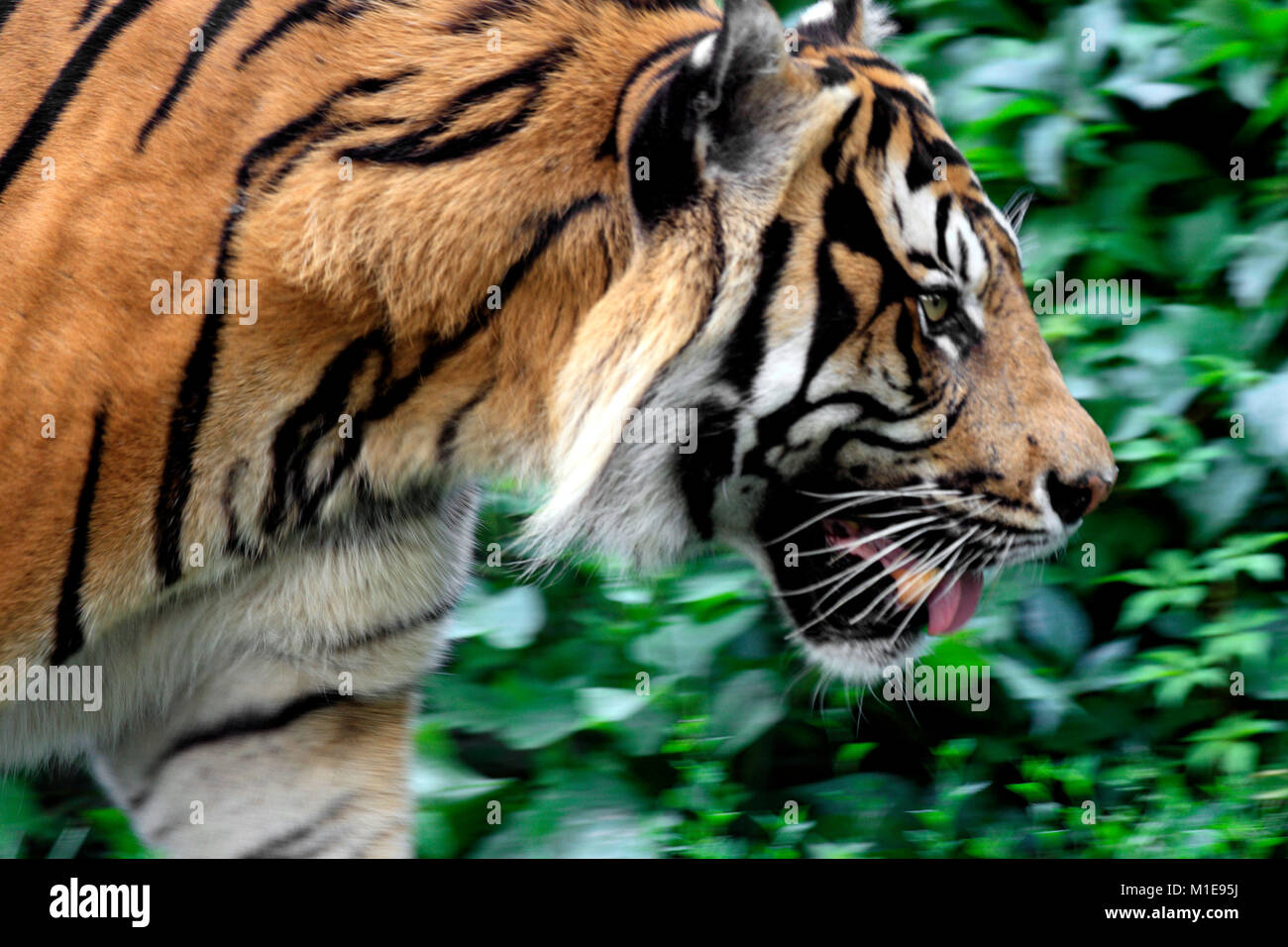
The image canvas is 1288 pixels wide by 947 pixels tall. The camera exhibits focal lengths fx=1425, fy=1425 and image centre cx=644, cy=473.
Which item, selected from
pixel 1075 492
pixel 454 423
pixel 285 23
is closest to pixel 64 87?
pixel 285 23

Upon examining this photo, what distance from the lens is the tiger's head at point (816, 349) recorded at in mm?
1937

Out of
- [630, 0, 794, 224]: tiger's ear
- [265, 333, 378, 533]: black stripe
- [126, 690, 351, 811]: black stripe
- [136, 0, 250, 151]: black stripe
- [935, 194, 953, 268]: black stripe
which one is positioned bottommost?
[126, 690, 351, 811]: black stripe

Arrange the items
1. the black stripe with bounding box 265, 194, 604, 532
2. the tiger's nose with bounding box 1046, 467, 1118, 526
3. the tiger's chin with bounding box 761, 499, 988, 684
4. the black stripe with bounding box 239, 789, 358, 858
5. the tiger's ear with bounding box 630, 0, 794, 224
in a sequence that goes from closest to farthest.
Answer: the tiger's ear with bounding box 630, 0, 794, 224, the black stripe with bounding box 265, 194, 604, 532, the tiger's nose with bounding box 1046, 467, 1118, 526, the tiger's chin with bounding box 761, 499, 988, 684, the black stripe with bounding box 239, 789, 358, 858

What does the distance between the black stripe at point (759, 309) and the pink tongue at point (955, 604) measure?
0.59 m

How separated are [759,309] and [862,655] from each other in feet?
2.20

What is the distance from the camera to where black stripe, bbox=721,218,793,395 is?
1.98 metres

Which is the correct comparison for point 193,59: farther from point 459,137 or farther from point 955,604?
point 955,604

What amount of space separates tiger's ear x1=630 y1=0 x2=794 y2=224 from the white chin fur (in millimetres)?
817

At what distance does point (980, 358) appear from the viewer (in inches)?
82.4

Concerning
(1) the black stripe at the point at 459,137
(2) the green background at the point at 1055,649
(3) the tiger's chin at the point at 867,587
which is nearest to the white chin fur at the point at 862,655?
(3) the tiger's chin at the point at 867,587

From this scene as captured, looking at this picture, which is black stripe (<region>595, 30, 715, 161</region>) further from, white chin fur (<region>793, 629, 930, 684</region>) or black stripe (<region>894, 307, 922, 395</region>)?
white chin fur (<region>793, 629, 930, 684</region>)

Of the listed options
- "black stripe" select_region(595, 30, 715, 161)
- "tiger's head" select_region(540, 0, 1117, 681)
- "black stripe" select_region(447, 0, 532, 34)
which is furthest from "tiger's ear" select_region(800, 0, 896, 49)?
"black stripe" select_region(447, 0, 532, 34)

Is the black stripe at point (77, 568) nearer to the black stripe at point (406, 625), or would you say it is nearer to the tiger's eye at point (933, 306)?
the black stripe at point (406, 625)
